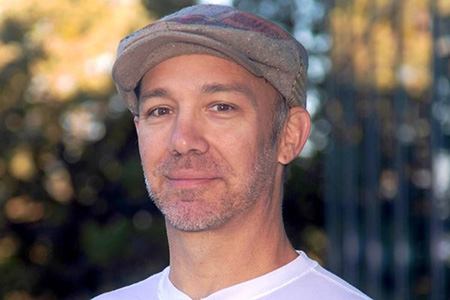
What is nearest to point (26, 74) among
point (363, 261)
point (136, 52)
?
point (363, 261)

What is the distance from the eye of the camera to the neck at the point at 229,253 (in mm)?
2799

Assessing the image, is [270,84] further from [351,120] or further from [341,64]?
[341,64]

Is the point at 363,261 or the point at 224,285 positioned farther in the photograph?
the point at 363,261

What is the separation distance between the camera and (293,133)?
301cm

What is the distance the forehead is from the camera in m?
2.76

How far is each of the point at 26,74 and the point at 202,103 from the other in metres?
13.8

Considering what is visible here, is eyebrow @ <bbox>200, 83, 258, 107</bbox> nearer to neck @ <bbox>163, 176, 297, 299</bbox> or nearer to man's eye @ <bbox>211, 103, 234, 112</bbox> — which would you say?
man's eye @ <bbox>211, 103, 234, 112</bbox>

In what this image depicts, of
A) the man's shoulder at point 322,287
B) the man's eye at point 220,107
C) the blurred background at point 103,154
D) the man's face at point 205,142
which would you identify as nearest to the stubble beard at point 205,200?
the man's face at point 205,142

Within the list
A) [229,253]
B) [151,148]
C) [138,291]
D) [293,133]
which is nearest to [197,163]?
[151,148]

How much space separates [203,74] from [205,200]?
1.17 ft

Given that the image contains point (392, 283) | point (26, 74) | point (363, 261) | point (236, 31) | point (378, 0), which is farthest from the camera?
point (26, 74)

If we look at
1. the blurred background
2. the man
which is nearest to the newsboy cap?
the man

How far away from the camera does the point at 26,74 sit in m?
16.1

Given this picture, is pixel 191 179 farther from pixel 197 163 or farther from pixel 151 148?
pixel 151 148
